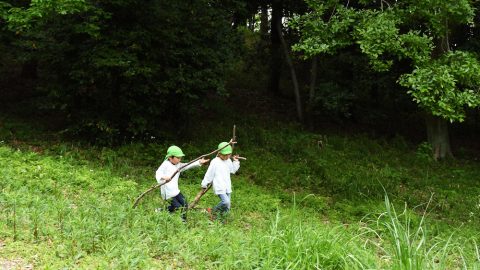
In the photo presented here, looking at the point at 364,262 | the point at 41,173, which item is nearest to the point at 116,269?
the point at 364,262

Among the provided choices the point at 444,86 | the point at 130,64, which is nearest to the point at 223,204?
the point at 444,86

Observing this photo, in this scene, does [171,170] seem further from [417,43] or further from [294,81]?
[294,81]

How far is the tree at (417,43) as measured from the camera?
9.51 metres

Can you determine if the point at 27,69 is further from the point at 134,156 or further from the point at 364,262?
the point at 364,262

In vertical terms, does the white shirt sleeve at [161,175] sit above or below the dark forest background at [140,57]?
below

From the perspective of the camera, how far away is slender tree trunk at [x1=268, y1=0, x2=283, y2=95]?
762 inches

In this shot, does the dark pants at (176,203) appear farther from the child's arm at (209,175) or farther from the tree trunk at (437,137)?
the tree trunk at (437,137)

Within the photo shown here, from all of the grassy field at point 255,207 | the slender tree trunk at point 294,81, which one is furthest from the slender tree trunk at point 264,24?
the grassy field at point 255,207

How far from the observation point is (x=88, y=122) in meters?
13.1

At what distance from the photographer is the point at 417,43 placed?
10133mm

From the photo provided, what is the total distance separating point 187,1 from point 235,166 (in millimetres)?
7657

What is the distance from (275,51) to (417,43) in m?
10.9

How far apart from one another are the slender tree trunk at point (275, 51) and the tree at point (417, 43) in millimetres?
7840

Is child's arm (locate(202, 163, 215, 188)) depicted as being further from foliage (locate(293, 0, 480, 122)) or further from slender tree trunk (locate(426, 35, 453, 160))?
slender tree trunk (locate(426, 35, 453, 160))
